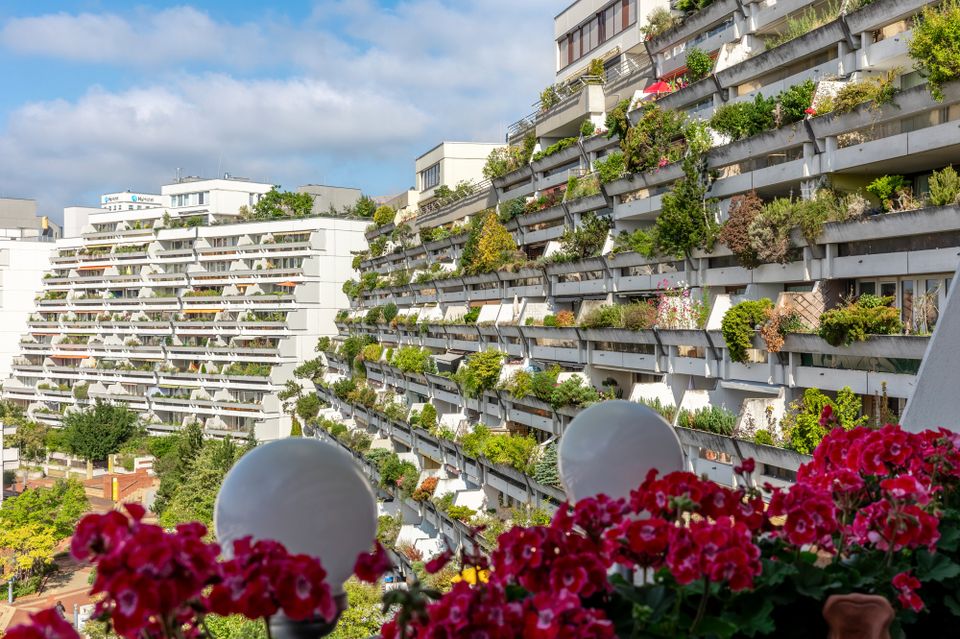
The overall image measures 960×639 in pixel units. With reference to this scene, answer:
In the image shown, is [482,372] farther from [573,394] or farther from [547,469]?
[547,469]

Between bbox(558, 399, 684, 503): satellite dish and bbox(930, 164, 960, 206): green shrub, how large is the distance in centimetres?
1735

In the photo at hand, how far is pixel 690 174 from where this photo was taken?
90.2 ft

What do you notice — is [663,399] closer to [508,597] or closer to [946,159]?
[946,159]

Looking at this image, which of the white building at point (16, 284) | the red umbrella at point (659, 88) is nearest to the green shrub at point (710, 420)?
the red umbrella at point (659, 88)

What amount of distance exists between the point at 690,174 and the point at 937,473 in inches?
918

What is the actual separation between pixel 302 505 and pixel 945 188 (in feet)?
64.0

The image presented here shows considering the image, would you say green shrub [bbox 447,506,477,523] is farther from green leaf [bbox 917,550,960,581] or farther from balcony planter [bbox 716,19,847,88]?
green leaf [bbox 917,550,960,581]

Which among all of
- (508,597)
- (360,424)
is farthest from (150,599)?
(360,424)

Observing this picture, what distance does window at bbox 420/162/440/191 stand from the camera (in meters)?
63.8

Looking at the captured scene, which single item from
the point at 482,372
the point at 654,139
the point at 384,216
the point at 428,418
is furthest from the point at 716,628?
the point at 384,216

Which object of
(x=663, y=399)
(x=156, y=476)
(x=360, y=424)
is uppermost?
(x=663, y=399)

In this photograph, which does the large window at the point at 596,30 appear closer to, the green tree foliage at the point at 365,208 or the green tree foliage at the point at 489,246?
the green tree foliage at the point at 489,246

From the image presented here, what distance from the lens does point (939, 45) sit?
1908 cm

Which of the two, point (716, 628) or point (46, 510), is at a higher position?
point (716, 628)
